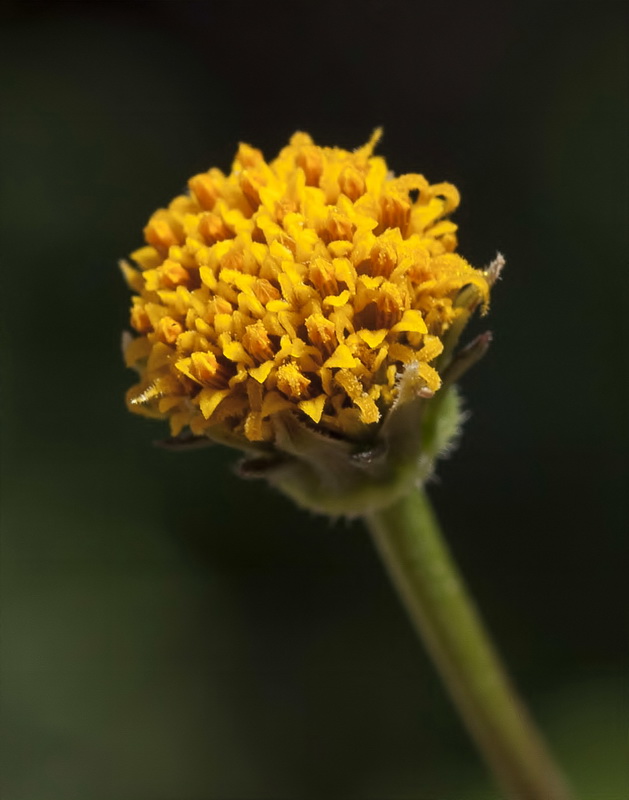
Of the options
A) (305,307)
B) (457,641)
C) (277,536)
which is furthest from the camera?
(277,536)

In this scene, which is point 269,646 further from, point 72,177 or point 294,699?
point 72,177

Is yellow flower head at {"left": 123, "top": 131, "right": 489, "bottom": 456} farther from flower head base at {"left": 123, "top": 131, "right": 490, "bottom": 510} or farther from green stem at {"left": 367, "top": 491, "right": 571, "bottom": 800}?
green stem at {"left": 367, "top": 491, "right": 571, "bottom": 800}

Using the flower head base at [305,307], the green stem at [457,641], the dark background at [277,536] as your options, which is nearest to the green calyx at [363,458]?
the flower head base at [305,307]

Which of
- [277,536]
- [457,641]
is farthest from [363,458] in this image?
[277,536]

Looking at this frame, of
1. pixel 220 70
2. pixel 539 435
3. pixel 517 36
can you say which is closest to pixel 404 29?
pixel 517 36

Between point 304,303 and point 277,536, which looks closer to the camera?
point 304,303

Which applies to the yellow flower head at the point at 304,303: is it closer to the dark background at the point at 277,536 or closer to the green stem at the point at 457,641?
the green stem at the point at 457,641

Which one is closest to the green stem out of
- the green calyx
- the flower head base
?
the green calyx

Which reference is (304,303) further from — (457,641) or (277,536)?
(277,536)
